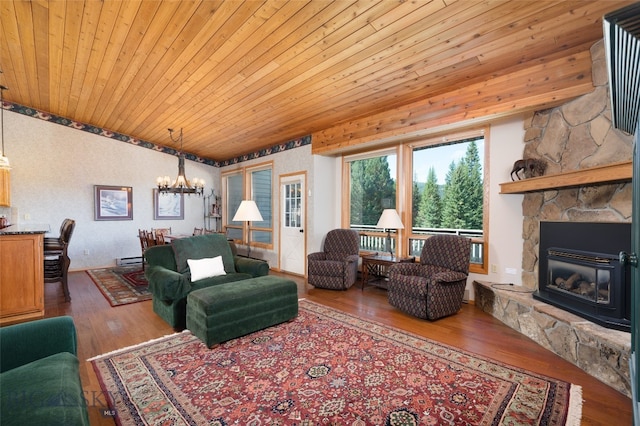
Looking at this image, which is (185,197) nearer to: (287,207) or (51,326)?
(287,207)

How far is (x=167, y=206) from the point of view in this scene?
24.2 feet

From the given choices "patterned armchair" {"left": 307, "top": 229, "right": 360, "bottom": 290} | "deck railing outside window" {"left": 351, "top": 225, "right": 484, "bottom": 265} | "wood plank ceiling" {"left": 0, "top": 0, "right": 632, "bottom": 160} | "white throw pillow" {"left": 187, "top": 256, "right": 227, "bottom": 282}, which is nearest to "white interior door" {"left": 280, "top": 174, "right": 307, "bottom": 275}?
"patterned armchair" {"left": 307, "top": 229, "right": 360, "bottom": 290}

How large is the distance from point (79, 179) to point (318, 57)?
6.21 m

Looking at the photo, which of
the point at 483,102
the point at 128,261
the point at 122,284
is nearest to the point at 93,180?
the point at 128,261

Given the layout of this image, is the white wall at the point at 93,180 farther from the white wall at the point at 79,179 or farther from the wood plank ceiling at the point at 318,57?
the wood plank ceiling at the point at 318,57

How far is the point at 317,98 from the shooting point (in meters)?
3.88

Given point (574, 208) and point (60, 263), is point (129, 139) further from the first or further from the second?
point (574, 208)

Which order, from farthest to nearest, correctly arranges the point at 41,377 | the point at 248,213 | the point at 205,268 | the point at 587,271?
the point at 248,213, the point at 205,268, the point at 587,271, the point at 41,377

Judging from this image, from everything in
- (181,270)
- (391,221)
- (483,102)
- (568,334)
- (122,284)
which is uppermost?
(483,102)

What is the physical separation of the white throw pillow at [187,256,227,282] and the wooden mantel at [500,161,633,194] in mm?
3545

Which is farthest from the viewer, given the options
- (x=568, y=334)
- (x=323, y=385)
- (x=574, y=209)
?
(x=574, y=209)

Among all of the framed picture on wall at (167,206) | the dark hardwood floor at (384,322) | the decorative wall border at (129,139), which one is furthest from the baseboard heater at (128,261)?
the decorative wall border at (129,139)

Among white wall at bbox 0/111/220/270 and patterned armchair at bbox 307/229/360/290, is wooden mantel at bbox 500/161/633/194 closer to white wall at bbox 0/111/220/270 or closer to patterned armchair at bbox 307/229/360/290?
patterned armchair at bbox 307/229/360/290

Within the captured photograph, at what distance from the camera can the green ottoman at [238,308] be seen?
2.59 meters
